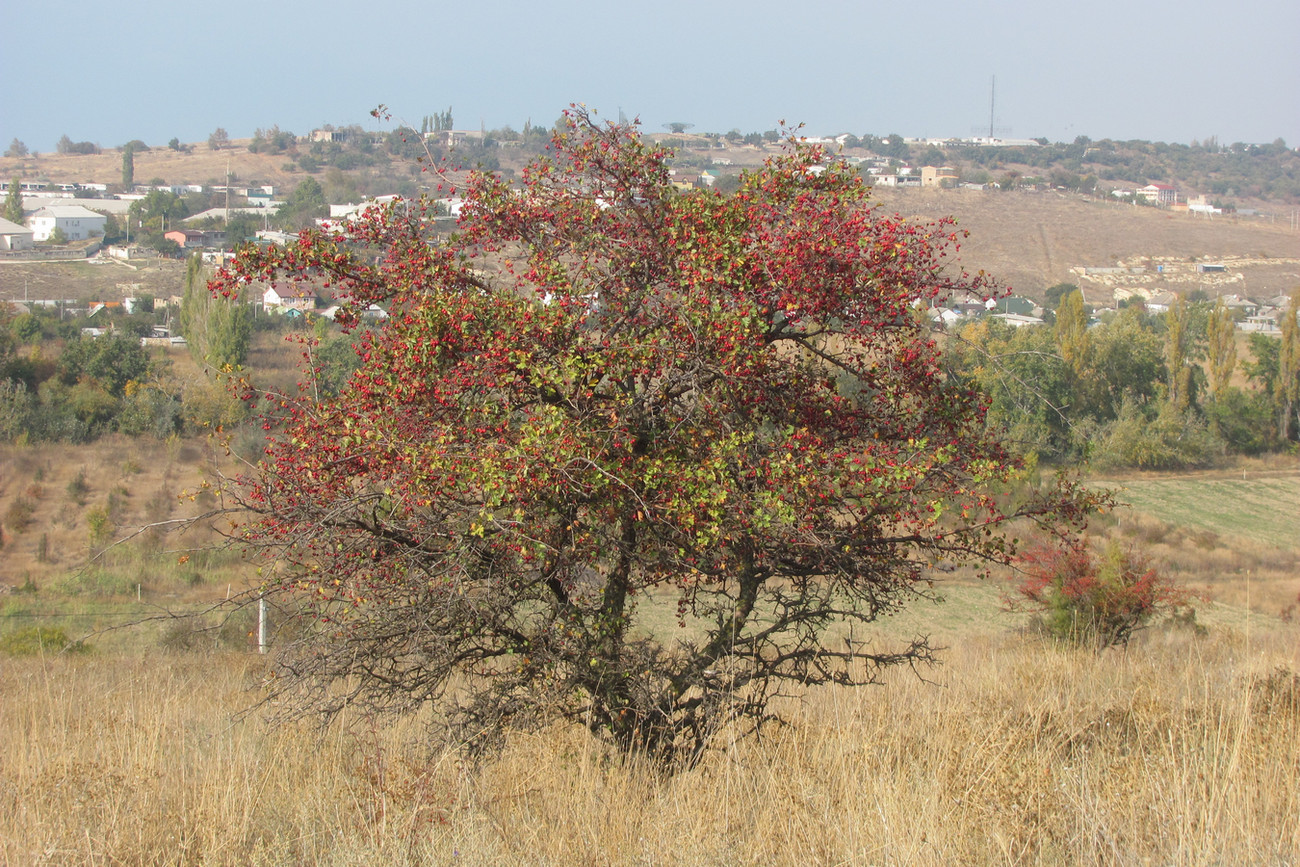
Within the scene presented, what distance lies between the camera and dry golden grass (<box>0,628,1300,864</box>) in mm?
2756

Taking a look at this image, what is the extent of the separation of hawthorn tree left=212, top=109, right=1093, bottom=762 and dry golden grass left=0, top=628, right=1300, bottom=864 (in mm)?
384

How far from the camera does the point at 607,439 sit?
144 inches

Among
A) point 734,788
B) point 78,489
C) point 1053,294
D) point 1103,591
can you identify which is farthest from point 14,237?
point 734,788

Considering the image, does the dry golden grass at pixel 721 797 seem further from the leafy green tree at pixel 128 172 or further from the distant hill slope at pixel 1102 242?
the leafy green tree at pixel 128 172

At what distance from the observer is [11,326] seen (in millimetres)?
40562

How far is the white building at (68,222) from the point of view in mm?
75375

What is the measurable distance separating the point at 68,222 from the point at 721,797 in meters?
87.9

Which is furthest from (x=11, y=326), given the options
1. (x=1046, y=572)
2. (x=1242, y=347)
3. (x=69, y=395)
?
(x=1242, y=347)

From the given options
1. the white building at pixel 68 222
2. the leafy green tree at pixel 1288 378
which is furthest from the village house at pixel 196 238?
the leafy green tree at pixel 1288 378

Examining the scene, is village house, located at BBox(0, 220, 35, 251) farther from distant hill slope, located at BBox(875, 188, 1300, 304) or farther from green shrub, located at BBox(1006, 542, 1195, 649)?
green shrub, located at BBox(1006, 542, 1195, 649)

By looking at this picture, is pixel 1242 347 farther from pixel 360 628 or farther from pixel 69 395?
pixel 360 628

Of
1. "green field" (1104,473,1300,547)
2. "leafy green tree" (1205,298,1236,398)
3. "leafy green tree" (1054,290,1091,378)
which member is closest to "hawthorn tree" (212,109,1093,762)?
"green field" (1104,473,1300,547)

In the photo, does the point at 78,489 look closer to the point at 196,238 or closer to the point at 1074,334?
the point at 1074,334

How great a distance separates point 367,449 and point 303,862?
150 centimetres
